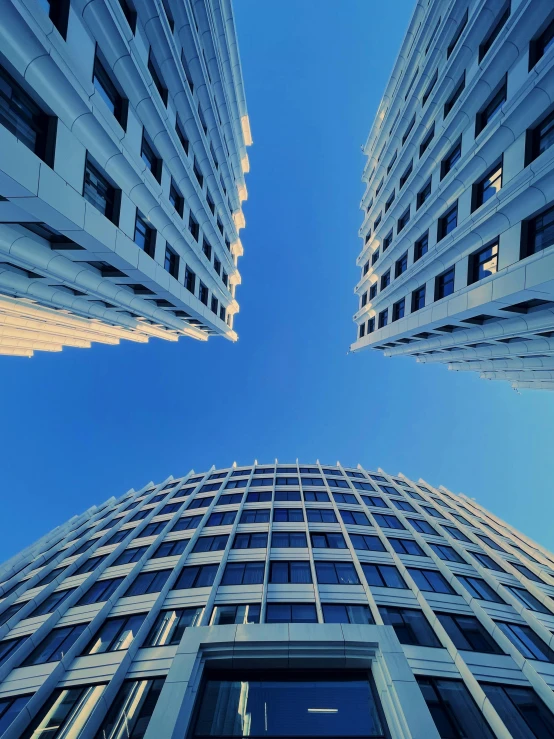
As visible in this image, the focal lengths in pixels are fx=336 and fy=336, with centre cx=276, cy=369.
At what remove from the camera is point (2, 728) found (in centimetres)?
1285

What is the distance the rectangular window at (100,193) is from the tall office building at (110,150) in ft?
0.16

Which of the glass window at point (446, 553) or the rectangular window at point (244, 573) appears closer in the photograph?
the rectangular window at point (244, 573)

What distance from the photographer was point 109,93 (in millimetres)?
13523

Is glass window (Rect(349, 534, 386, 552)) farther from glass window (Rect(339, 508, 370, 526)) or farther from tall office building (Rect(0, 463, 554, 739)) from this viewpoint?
glass window (Rect(339, 508, 370, 526))

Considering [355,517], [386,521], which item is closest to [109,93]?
[355,517]

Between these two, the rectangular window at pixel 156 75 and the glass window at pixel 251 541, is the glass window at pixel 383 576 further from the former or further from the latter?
the rectangular window at pixel 156 75

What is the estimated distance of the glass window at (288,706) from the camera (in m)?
10.4

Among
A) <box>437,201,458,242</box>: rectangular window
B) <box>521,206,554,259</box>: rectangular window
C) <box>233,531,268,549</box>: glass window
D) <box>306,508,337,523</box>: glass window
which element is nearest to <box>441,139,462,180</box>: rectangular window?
<box>437,201,458,242</box>: rectangular window

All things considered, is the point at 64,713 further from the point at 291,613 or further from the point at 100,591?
the point at 291,613

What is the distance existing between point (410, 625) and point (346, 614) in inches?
122

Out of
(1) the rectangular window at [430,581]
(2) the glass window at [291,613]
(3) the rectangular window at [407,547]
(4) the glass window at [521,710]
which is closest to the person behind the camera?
(4) the glass window at [521,710]

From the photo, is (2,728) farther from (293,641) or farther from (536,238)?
(536,238)

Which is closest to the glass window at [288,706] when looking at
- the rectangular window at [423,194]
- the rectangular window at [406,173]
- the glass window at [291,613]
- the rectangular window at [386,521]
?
the glass window at [291,613]

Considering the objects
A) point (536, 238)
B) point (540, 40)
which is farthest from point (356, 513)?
point (540, 40)
